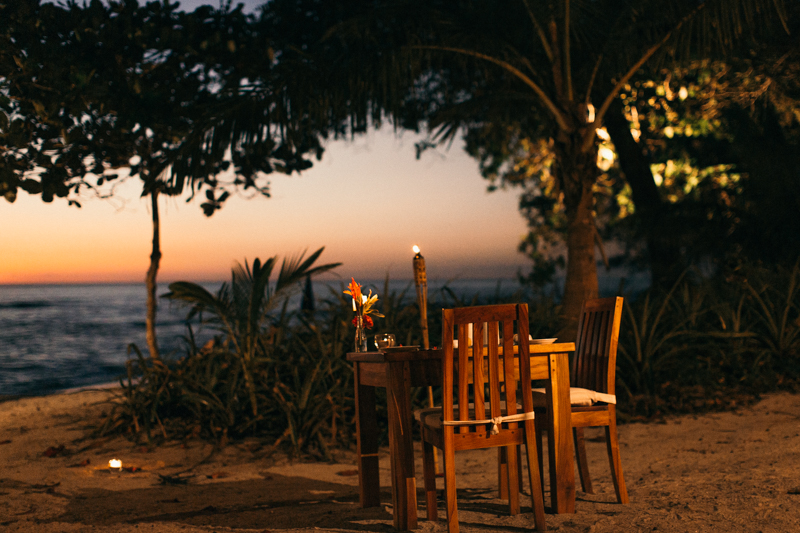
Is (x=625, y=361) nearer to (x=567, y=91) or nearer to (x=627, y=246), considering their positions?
(x=567, y=91)

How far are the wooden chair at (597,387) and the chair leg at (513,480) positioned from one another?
291 millimetres

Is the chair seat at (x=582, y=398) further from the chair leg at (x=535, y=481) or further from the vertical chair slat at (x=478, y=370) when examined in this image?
the vertical chair slat at (x=478, y=370)

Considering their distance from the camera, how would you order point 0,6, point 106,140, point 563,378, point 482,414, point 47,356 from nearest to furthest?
point 482,414
point 563,378
point 0,6
point 106,140
point 47,356

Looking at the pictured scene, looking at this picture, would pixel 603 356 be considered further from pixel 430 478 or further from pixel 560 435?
pixel 430 478

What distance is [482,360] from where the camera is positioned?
305 cm

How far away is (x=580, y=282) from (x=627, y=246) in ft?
25.5

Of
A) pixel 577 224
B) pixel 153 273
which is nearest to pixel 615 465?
pixel 577 224

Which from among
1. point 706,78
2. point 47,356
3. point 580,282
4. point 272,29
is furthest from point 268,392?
point 47,356

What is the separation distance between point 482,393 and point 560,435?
0.57m

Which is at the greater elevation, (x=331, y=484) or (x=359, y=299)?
(x=359, y=299)

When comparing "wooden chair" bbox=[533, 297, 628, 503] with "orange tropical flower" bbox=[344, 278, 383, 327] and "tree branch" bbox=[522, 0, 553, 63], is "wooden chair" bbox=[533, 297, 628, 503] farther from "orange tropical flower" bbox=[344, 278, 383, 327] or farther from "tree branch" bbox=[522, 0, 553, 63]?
"tree branch" bbox=[522, 0, 553, 63]

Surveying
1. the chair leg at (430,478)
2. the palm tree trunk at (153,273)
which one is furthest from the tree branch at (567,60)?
the chair leg at (430,478)

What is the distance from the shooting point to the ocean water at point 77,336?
28.2 feet

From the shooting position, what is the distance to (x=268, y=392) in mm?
5500
